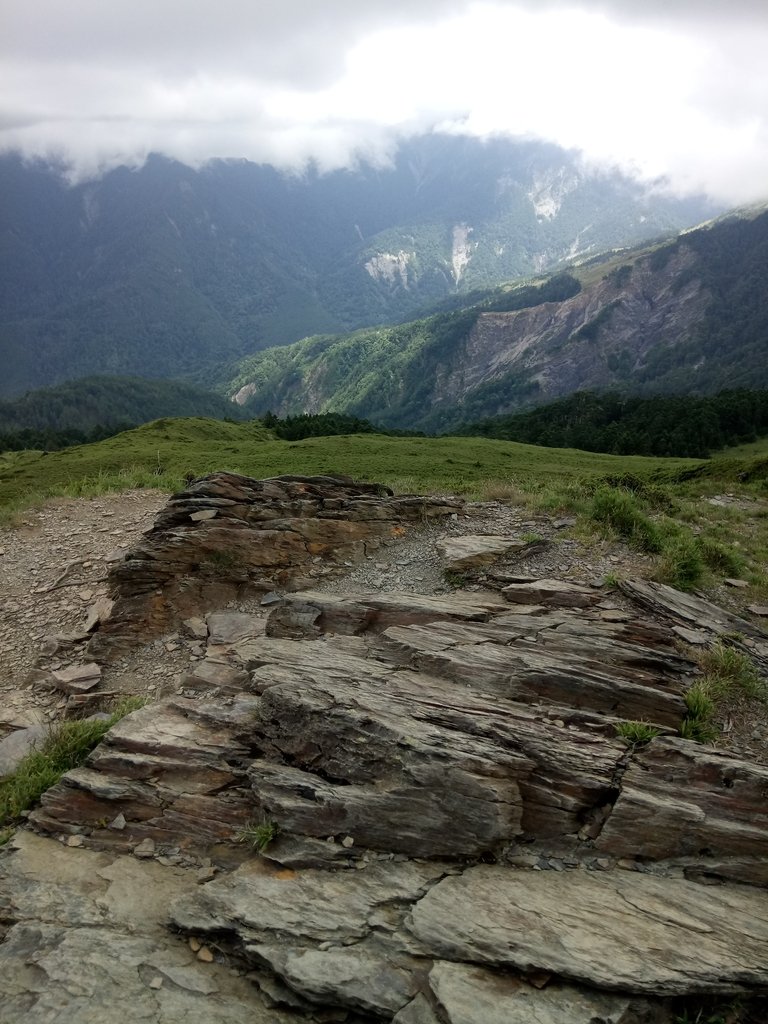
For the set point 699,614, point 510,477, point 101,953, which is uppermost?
Result: point 510,477

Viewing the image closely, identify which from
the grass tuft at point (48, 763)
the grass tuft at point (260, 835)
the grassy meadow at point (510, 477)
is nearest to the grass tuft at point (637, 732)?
the grass tuft at point (260, 835)

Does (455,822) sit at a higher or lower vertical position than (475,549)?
lower

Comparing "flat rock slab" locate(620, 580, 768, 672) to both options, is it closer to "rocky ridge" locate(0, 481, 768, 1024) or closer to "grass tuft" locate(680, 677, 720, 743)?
"rocky ridge" locate(0, 481, 768, 1024)

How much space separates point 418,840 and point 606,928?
247 cm

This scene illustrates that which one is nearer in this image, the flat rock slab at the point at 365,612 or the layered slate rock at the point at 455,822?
the layered slate rock at the point at 455,822

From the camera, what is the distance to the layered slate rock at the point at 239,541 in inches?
602

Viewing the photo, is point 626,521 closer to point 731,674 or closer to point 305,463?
point 731,674

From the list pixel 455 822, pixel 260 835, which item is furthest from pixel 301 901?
pixel 455 822

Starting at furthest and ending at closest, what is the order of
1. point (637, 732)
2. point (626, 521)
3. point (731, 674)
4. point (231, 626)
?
point (626, 521)
point (231, 626)
point (731, 674)
point (637, 732)

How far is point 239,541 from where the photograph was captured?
1642cm

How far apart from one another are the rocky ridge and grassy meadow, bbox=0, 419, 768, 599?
18.5 feet

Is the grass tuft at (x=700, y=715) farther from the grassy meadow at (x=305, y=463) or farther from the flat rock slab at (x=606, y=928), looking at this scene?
the grassy meadow at (x=305, y=463)

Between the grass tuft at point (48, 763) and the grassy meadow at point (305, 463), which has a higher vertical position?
the grassy meadow at point (305, 463)

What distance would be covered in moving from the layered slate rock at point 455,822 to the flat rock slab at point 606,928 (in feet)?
0.08
